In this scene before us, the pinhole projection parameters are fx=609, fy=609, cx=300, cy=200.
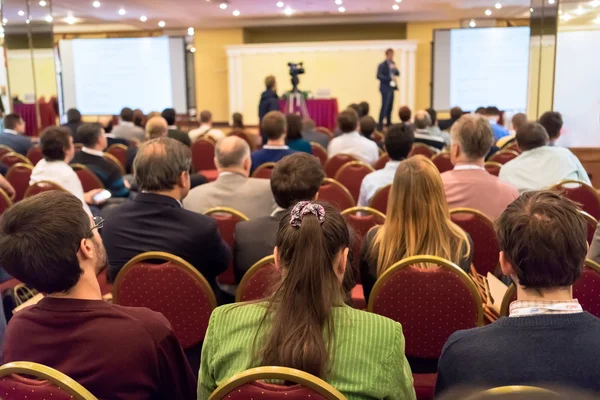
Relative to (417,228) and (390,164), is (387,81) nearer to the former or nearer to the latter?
(390,164)

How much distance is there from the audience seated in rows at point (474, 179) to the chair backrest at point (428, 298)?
1345mm

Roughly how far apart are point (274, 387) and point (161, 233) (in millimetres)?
1470

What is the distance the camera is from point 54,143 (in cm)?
441

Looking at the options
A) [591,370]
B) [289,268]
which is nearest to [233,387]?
[289,268]

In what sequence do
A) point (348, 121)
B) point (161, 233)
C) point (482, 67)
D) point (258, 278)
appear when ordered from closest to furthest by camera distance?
point (258, 278) < point (161, 233) < point (348, 121) < point (482, 67)

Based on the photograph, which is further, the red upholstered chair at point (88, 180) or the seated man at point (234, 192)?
the red upholstered chair at point (88, 180)

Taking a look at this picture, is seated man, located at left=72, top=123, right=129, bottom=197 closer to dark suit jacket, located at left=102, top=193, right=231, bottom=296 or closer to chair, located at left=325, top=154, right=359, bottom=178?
chair, located at left=325, top=154, right=359, bottom=178

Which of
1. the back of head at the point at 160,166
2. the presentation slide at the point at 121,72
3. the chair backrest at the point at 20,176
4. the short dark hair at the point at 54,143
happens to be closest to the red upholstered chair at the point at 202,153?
the chair backrest at the point at 20,176

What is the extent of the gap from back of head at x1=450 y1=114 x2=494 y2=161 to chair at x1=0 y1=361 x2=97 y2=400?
2774 mm

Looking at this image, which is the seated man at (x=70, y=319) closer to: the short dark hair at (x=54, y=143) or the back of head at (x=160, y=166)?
the back of head at (x=160, y=166)

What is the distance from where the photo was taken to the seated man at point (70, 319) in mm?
1535

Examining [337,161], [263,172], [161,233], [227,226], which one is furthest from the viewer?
[337,161]

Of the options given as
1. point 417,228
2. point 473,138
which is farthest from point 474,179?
point 417,228

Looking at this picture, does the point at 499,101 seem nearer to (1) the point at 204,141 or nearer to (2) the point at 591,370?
(1) the point at 204,141
